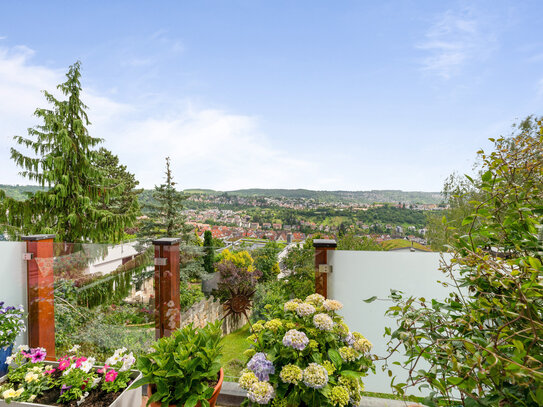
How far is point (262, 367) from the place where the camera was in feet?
4.00

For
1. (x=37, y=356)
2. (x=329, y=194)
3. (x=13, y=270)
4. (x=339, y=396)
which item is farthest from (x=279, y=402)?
(x=329, y=194)

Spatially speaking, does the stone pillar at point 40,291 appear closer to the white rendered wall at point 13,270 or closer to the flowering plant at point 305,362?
the white rendered wall at point 13,270

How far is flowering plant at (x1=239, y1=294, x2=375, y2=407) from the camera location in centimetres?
117

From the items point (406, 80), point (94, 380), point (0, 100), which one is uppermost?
point (406, 80)

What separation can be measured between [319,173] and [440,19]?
1507 cm

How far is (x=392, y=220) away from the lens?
8828 mm

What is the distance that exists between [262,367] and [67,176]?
913cm

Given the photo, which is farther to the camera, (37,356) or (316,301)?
(37,356)

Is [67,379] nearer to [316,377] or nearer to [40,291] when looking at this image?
[40,291]

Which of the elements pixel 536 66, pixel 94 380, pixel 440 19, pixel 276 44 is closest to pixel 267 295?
pixel 94 380

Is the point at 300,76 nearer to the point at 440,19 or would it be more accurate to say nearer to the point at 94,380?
the point at 440,19

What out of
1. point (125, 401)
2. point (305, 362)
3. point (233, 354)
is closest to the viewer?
point (305, 362)

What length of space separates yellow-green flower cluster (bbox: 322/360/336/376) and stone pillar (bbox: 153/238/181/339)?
Answer: 1.41m

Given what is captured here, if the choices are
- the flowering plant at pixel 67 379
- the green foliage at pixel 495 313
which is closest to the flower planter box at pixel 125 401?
the flowering plant at pixel 67 379
